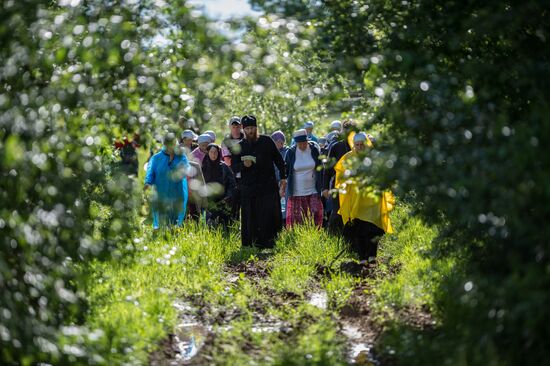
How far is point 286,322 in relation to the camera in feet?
30.0

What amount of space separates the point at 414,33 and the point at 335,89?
0.78 m

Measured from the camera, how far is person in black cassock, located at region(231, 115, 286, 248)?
15.0 m

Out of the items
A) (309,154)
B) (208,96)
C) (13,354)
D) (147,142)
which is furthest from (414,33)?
(309,154)

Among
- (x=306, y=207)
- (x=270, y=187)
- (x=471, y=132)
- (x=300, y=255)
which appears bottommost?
(x=306, y=207)

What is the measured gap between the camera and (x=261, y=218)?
15352 millimetres

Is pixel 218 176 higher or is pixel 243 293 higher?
pixel 243 293

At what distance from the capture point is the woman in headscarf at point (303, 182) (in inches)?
651

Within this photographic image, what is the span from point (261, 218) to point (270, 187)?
0.51 metres

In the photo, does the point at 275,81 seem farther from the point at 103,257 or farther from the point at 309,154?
the point at 309,154

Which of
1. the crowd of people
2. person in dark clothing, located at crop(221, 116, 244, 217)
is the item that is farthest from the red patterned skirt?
person in dark clothing, located at crop(221, 116, 244, 217)

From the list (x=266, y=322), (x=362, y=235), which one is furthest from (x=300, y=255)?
(x=266, y=322)

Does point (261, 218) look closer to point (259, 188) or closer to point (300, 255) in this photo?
point (259, 188)

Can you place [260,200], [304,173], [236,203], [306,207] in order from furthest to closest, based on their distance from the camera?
[236,203] < [306,207] < [304,173] < [260,200]

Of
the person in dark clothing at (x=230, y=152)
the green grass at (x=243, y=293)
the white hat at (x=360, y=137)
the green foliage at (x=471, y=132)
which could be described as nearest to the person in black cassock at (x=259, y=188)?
the person in dark clothing at (x=230, y=152)
